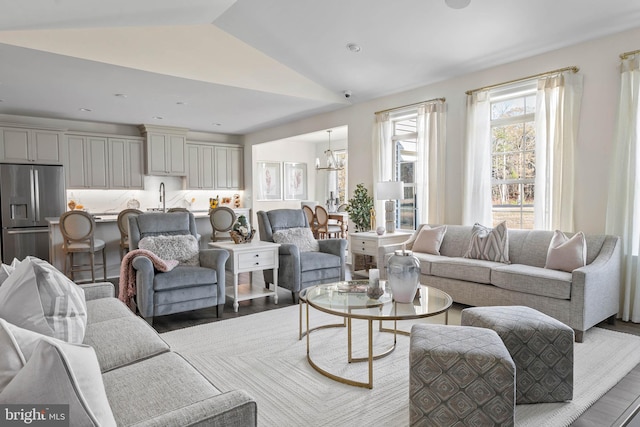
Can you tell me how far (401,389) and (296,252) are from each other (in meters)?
2.30

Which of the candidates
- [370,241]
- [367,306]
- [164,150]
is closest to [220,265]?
[367,306]

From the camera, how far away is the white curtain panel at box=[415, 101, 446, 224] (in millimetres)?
5199

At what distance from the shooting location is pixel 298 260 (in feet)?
14.6

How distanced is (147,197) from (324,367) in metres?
6.91

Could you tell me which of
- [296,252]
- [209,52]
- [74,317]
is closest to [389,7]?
[209,52]

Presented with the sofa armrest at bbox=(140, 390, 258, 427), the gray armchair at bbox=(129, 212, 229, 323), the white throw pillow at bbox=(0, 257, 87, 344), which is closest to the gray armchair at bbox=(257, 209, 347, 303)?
the gray armchair at bbox=(129, 212, 229, 323)

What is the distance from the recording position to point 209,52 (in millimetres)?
4961

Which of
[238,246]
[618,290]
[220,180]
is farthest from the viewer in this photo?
[220,180]

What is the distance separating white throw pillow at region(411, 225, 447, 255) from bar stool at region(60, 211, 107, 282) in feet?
13.8

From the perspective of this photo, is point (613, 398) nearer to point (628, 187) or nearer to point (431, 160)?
point (628, 187)

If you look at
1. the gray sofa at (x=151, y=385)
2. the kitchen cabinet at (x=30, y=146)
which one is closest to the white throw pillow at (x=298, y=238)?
the gray sofa at (x=151, y=385)

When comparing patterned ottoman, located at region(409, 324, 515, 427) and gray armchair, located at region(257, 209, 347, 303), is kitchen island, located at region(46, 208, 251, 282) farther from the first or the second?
patterned ottoman, located at region(409, 324, 515, 427)

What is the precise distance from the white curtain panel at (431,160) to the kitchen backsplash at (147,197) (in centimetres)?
545

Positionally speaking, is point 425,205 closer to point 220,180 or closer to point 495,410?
point 495,410
